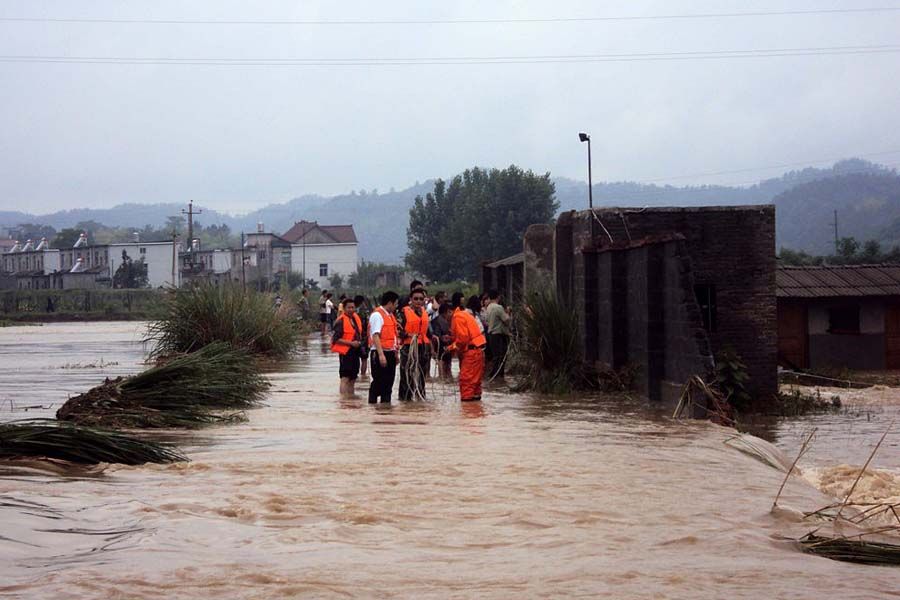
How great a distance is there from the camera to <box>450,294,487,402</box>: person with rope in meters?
16.5

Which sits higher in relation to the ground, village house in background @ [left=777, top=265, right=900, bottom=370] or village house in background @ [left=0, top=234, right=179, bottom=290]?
village house in background @ [left=0, top=234, right=179, bottom=290]

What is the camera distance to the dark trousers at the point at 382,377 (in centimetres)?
1644

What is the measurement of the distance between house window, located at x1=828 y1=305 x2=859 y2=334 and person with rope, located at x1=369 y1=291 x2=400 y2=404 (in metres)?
18.8

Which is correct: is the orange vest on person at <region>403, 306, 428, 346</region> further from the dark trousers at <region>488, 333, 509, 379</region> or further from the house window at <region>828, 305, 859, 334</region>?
the house window at <region>828, 305, 859, 334</region>

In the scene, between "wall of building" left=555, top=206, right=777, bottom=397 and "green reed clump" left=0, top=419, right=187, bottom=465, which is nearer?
"green reed clump" left=0, top=419, right=187, bottom=465

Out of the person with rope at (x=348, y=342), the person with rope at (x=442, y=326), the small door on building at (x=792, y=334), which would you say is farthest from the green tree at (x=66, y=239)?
the person with rope at (x=348, y=342)

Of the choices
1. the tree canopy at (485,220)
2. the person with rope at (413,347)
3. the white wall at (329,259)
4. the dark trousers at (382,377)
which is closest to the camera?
the dark trousers at (382,377)

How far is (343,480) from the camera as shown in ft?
32.8

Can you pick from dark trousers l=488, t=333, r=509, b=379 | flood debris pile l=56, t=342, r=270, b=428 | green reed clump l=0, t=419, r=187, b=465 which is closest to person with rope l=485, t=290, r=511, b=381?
dark trousers l=488, t=333, r=509, b=379

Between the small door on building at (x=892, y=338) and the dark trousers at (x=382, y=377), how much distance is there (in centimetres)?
1994

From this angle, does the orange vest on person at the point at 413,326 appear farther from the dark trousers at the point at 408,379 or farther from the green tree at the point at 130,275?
the green tree at the point at 130,275

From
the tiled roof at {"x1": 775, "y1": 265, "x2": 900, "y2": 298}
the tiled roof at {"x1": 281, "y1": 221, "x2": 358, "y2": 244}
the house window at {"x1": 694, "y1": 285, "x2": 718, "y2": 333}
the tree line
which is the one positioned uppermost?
the tiled roof at {"x1": 281, "y1": 221, "x2": 358, "y2": 244}

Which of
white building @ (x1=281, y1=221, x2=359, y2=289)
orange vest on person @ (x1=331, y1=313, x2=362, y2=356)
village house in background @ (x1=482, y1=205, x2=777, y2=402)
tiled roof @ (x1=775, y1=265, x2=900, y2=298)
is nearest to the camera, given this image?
orange vest on person @ (x1=331, y1=313, x2=362, y2=356)

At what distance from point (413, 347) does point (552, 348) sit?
9.59ft
